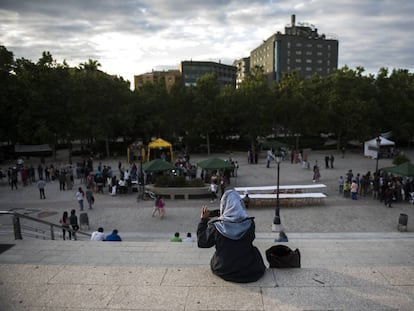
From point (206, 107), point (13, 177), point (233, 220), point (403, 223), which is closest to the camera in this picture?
point (233, 220)

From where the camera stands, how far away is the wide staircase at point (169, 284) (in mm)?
4723

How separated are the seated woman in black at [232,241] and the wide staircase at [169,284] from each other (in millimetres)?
193

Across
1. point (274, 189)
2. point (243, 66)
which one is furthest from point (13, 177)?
point (243, 66)

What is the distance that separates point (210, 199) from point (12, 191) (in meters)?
13.3

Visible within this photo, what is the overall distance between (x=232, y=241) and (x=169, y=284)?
140 centimetres

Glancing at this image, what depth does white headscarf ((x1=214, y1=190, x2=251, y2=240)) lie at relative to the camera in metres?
4.70

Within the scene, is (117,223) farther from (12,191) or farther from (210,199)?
(12,191)

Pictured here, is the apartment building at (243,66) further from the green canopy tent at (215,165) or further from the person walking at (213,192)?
the person walking at (213,192)

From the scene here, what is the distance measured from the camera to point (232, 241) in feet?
15.7

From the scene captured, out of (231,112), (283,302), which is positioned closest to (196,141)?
(231,112)

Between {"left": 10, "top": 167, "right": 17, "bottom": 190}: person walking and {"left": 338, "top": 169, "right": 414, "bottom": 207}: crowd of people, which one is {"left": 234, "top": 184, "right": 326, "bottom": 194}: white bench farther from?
{"left": 10, "top": 167, "right": 17, "bottom": 190}: person walking

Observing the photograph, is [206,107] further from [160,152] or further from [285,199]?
[285,199]

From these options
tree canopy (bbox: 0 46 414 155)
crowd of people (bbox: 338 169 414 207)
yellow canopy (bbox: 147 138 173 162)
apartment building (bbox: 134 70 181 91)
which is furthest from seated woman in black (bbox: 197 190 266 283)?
apartment building (bbox: 134 70 181 91)

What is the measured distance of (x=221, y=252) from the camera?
4.99m
